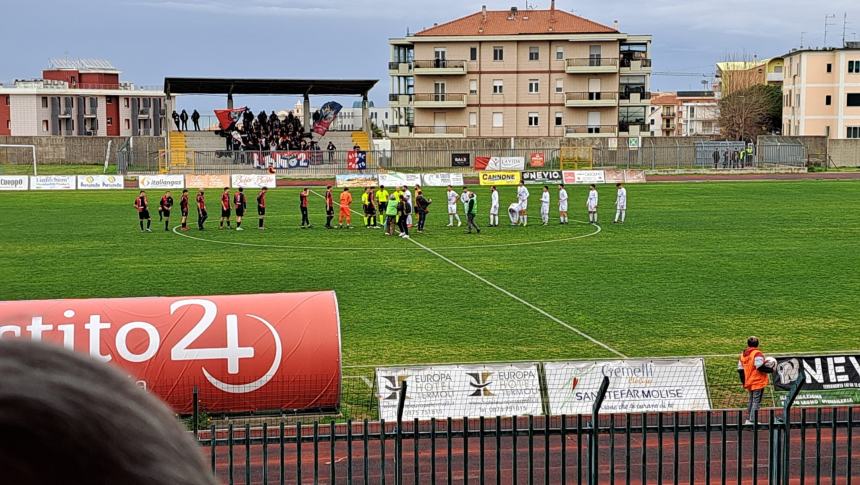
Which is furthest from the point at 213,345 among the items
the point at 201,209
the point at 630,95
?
the point at 630,95

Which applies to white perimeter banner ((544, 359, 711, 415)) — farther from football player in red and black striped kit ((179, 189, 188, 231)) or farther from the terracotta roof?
the terracotta roof

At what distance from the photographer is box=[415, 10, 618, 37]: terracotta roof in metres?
90.9

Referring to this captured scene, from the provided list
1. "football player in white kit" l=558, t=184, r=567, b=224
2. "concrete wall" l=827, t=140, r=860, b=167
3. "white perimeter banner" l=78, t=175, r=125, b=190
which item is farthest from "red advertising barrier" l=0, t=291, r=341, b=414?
"concrete wall" l=827, t=140, r=860, b=167

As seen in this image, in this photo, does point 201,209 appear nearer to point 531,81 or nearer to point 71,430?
point 71,430

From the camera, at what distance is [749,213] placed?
4691 cm

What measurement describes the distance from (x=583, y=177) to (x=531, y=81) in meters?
28.7

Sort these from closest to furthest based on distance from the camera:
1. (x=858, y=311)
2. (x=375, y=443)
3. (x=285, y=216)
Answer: (x=375, y=443) < (x=858, y=311) < (x=285, y=216)

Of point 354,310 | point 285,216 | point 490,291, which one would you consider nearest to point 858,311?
point 490,291

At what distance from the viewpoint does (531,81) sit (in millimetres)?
91125

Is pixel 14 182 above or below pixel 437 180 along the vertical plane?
above

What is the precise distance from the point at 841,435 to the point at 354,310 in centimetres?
1155

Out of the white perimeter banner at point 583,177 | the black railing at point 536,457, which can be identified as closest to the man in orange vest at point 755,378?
the black railing at point 536,457

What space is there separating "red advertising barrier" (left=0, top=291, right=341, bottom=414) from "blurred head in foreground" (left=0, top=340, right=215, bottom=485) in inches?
549

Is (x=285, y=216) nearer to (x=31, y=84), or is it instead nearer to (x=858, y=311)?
(x=858, y=311)
